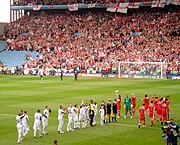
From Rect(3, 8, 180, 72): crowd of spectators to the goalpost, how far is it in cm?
119

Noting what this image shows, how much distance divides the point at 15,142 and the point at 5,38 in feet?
199

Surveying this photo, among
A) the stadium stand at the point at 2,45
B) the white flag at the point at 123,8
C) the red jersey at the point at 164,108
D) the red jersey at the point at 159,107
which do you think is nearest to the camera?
the red jersey at the point at 164,108

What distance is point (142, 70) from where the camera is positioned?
59.5 m

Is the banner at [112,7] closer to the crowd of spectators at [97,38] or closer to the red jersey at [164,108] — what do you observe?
the crowd of spectators at [97,38]

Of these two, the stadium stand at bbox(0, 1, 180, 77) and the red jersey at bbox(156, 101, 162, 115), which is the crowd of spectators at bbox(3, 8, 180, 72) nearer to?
the stadium stand at bbox(0, 1, 180, 77)

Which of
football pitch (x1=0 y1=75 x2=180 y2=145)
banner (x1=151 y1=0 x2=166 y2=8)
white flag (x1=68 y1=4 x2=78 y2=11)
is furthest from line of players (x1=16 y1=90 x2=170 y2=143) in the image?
white flag (x1=68 y1=4 x2=78 y2=11)

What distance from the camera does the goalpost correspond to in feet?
191

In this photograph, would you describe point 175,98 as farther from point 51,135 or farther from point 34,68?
point 34,68

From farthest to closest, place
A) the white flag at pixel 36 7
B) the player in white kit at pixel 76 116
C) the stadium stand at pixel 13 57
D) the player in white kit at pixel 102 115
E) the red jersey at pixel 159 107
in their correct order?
the white flag at pixel 36 7 < the stadium stand at pixel 13 57 < the red jersey at pixel 159 107 < the player in white kit at pixel 102 115 < the player in white kit at pixel 76 116

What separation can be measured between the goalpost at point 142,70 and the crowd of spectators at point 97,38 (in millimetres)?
1187

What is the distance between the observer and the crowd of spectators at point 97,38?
2517 inches

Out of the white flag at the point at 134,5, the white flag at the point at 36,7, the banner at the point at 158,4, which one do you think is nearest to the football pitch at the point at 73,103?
the banner at the point at 158,4

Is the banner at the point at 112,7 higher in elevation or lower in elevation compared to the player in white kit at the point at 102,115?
higher

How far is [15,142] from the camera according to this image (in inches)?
840
